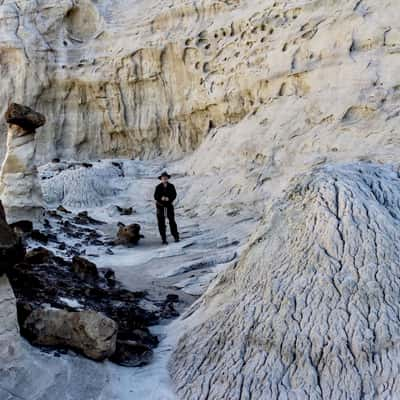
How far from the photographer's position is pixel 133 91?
1956 centimetres

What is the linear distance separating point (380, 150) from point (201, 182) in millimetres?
5192

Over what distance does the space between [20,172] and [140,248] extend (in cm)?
234

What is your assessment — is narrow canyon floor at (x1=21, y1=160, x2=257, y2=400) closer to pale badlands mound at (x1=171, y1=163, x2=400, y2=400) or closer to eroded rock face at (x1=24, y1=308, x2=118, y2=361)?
eroded rock face at (x1=24, y1=308, x2=118, y2=361)

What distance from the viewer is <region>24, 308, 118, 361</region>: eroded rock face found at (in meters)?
5.01

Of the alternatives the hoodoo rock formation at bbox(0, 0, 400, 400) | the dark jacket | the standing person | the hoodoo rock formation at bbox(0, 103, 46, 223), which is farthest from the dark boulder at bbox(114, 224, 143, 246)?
the hoodoo rock formation at bbox(0, 103, 46, 223)

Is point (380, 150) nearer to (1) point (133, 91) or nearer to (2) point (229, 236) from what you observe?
(2) point (229, 236)

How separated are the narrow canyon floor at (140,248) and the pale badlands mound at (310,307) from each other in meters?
0.44

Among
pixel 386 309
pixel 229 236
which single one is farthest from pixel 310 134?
pixel 386 309

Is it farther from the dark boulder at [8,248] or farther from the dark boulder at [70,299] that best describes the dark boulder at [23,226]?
the dark boulder at [8,248]

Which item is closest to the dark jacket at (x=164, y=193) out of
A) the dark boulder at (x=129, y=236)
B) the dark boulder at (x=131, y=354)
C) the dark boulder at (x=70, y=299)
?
the dark boulder at (x=129, y=236)

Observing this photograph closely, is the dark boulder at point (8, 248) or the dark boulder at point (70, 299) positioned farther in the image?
the dark boulder at point (70, 299)

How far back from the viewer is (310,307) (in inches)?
199

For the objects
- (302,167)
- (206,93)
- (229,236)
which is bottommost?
(229,236)

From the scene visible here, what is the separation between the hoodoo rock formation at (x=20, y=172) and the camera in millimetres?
10641
